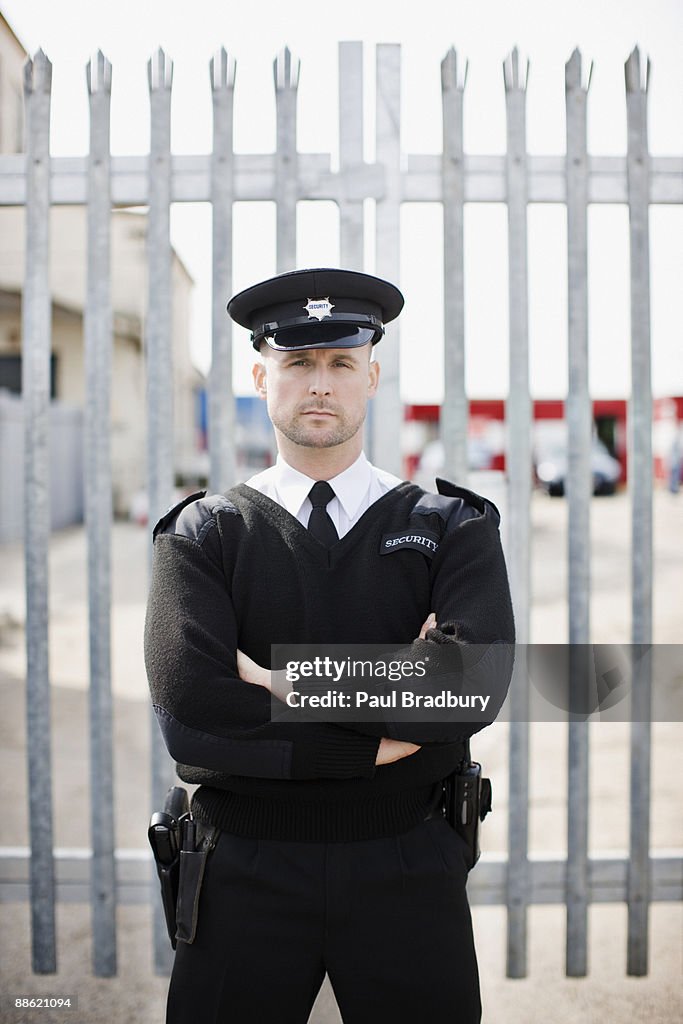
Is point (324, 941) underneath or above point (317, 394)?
underneath

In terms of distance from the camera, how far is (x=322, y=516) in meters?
1.94

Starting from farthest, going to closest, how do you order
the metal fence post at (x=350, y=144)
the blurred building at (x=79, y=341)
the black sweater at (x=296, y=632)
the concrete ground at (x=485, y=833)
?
the blurred building at (x=79, y=341) → the concrete ground at (x=485, y=833) → the metal fence post at (x=350, y=144) → the black sweater at (x=296, y=632)

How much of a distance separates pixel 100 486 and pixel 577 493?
62.1 inches

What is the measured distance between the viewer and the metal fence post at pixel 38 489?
104 inches

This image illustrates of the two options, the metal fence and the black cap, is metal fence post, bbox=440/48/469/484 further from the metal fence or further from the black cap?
the black cap

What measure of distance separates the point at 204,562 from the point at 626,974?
2.21 m

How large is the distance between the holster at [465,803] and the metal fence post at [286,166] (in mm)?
1635

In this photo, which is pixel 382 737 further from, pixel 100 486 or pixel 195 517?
pixel 100 486

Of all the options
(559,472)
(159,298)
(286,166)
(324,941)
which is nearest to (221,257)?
(159,298)

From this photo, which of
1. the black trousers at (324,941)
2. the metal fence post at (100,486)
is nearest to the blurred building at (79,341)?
the metal fence post at (100,486)

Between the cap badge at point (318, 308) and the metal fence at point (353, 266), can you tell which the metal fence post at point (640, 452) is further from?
the cap badge at point (318, 308)

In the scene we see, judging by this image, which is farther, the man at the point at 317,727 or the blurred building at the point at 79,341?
the blurred building at the point at 79,341

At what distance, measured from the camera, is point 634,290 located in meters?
2.65

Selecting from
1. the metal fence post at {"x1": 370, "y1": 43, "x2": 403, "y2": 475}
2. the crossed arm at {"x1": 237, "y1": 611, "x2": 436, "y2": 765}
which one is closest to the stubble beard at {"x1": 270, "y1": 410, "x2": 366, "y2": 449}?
the crossed arm at {"x1": 237, "y1": 611, "x2": 436, "y2": 765}
